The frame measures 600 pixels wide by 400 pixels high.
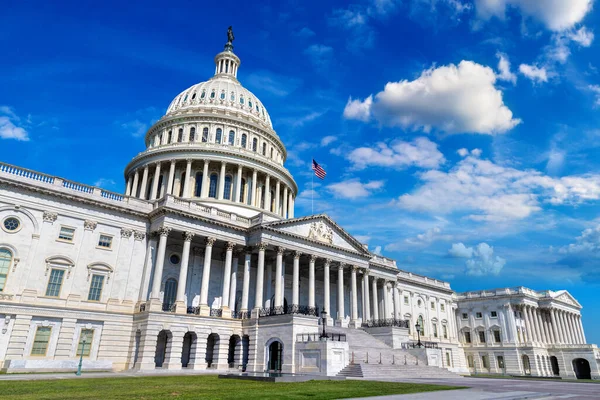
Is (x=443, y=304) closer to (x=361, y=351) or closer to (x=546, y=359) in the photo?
(x=546, y=359)

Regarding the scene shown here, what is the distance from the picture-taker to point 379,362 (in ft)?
121

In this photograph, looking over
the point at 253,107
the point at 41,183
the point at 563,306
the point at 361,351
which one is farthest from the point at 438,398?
the point at 563,306

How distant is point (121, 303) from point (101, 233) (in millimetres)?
6652

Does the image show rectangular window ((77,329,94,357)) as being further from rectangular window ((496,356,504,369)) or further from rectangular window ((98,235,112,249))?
Result: rectangular window ((496,356,504,369))

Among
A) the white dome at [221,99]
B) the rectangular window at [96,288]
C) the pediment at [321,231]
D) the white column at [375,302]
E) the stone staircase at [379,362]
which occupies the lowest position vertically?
the stone staircase at [379,362]

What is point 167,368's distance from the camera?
114 feet

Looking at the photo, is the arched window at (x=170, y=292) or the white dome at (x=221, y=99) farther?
the white dome at (x=221, y=99)

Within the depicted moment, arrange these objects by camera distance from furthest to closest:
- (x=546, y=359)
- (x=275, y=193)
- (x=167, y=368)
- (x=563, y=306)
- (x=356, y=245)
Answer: (x=563, y=306)
(x=546, y=359)
(x=275, y=193)
(x=356, y=245)
(x=167, y=368)

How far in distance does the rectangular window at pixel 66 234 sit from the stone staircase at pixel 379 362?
83.3 feet

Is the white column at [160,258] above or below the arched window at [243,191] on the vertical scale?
below

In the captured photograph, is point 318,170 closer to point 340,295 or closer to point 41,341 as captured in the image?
point 340,295

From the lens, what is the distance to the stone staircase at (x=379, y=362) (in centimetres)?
3219

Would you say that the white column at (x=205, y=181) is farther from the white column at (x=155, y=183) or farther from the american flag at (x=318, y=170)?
the american flag at (x=318, y=170)

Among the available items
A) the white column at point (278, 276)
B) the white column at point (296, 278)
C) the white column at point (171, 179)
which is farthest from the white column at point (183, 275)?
the white column at point (171, 179)
